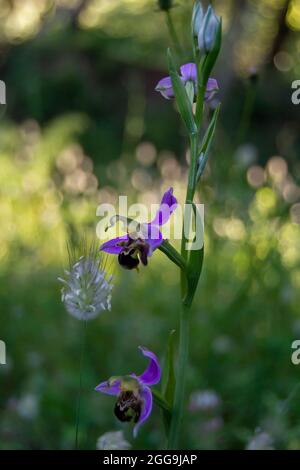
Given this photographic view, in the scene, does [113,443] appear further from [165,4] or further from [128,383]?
[165,4]

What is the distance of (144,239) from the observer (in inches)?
33.4

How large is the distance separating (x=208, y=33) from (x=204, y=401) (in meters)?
0.86

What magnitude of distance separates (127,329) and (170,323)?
0.48ft

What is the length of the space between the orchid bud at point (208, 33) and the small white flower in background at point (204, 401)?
84cm

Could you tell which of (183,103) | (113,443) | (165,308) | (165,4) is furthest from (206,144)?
(165,308)

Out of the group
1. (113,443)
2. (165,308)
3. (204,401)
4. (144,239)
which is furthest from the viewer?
(165,308)

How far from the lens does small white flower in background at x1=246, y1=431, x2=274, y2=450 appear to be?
3.69 feet

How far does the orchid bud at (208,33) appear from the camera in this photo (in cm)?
88

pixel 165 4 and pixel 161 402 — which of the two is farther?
pixel 165 4

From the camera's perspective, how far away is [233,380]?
1.65 metres

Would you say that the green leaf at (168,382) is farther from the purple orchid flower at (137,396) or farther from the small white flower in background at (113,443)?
the small white flower in background at (113,443)

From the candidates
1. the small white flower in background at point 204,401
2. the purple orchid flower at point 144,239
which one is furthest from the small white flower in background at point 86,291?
the small white flower in background at point 204,401

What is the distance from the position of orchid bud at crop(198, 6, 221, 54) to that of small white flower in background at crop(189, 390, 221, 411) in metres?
0.84
